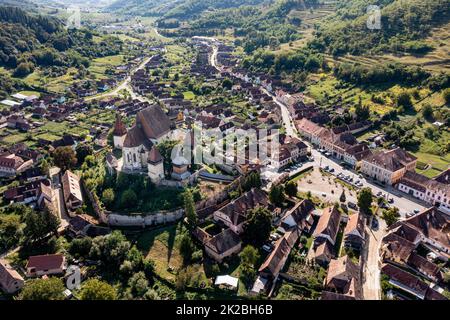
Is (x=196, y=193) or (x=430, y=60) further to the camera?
(x=430, y=60)

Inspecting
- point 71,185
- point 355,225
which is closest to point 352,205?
point 355,225

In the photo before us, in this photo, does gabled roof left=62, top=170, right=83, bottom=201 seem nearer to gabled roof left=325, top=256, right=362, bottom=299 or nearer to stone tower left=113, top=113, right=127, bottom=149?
stone tower left=113, top=113, right=127, bottom=149

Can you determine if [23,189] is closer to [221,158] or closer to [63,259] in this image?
[63,259]

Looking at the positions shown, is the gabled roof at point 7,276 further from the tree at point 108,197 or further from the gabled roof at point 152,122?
the gabled roof at point 152,122

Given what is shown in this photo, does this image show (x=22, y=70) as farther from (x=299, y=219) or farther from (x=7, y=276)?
(x=299, y=219)

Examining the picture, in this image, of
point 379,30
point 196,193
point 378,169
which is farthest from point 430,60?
point 196,193

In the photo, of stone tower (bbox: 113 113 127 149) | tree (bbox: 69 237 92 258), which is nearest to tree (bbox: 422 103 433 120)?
stone tower (bbox: 113 113 127 149)
